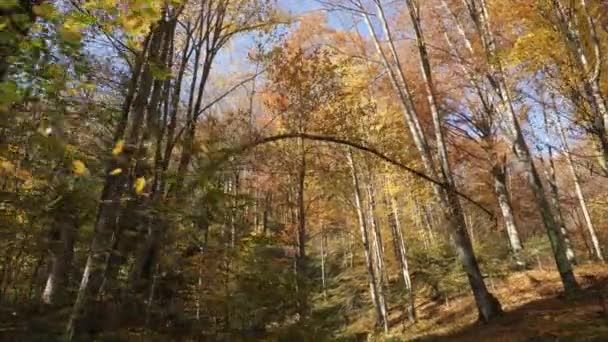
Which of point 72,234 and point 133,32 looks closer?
point 133,32

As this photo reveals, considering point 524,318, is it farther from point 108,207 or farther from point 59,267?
point 59,267

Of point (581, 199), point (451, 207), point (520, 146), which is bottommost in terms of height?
point (451, 207)

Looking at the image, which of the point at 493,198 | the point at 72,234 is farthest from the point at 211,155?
the point at 493,198

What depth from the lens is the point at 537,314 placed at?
7332 mm

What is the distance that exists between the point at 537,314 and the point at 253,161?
578 cm

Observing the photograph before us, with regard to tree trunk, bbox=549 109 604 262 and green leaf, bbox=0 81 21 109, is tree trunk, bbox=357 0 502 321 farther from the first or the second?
tree trunk, bbox=549 109 604 262

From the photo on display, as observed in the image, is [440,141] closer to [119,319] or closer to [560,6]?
[560,6]

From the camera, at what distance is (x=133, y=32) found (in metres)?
2.11

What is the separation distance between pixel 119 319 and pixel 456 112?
12078 millimetres

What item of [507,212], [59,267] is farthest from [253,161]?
[507,212]

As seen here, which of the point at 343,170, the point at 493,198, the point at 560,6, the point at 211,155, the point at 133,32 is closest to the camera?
the point at 133,32

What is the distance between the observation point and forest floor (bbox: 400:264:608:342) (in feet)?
19.4

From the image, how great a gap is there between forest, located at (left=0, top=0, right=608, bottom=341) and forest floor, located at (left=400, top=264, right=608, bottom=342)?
0.07m

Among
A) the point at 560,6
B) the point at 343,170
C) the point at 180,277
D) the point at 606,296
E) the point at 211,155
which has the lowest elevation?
the point at 606,296
